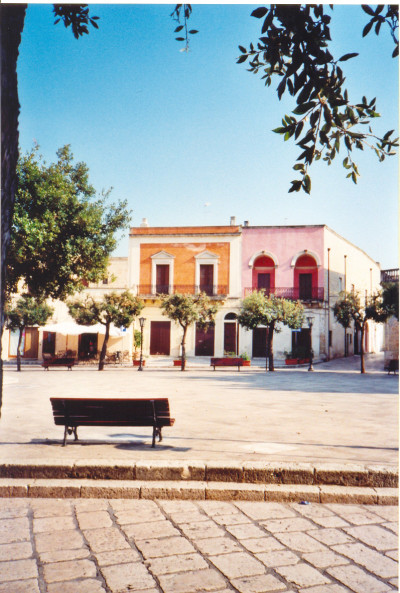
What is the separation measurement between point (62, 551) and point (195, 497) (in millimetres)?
1353

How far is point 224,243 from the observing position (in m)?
28.3

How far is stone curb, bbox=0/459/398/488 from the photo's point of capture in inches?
167

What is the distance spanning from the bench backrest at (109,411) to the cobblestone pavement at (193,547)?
4.37 ft

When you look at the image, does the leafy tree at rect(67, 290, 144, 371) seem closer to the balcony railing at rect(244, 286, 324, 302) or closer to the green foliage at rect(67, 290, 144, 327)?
the green foliage at rect(67, 290, 144, 327)

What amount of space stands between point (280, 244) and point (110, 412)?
24014 millimetres

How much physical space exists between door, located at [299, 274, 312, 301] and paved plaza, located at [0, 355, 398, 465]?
15.3 meters

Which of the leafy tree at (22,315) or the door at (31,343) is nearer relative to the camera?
the leafy tree at (22,315)

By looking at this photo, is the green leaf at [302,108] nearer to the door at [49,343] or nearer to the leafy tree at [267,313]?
the leafy tree at [267,313]

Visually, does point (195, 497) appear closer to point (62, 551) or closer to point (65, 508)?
point (65, 508)

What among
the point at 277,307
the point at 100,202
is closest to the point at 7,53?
the point at 100,202

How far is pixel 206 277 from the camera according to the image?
28.4 m

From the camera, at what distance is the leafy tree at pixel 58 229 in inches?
398

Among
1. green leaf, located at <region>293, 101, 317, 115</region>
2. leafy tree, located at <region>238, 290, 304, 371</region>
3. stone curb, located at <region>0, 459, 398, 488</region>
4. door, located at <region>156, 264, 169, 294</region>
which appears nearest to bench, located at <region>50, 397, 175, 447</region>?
stone curb, located at <region>0, 459, 398, 488</region>

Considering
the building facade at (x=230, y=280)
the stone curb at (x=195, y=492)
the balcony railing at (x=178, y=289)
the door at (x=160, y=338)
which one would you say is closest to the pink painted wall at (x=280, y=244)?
the building facade at (x=230, y=280)
